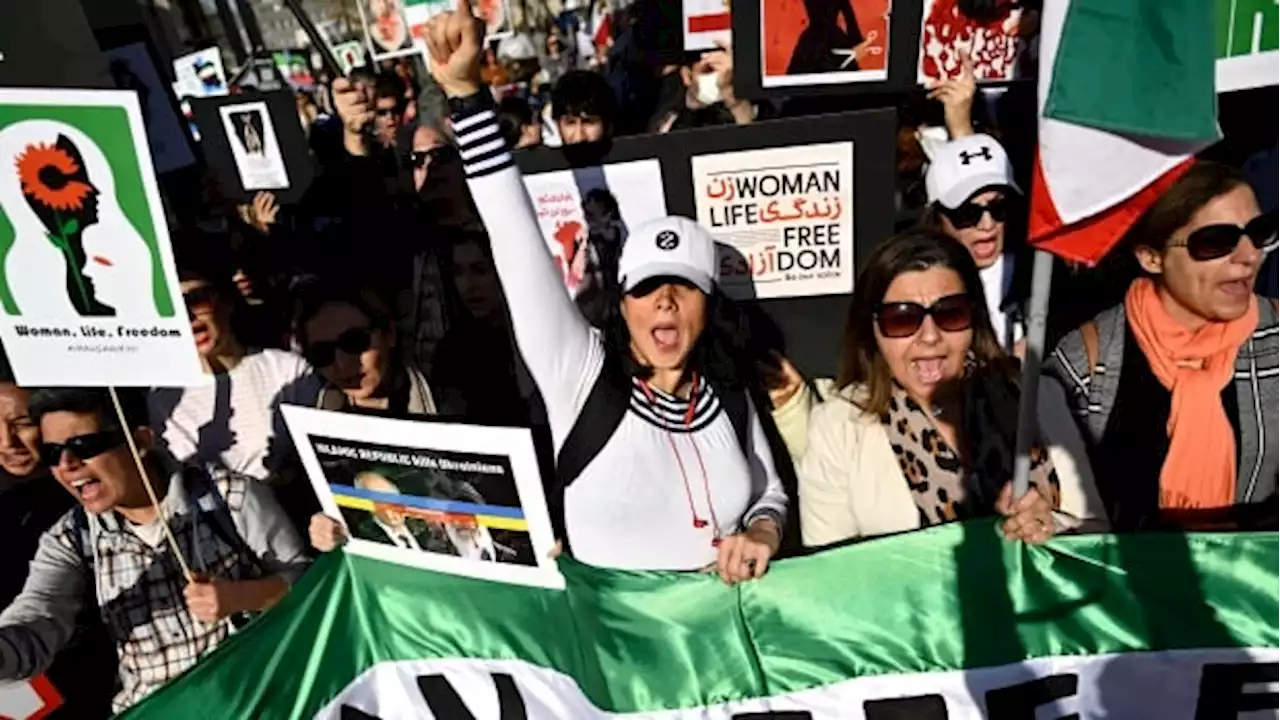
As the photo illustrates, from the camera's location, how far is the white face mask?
16.9ft

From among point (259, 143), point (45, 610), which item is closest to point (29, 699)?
point (45, 610)

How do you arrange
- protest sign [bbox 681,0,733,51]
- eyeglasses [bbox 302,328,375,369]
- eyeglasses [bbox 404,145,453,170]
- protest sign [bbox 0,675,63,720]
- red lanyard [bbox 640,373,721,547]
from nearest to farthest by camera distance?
red lanyard [bbox 640,373,721,547] → protest sign [bbox 0,675,63,720] → eyeglasses [bbox 302,328,375,369] → eyeglasses [bbox 404,145,453,170] → protest sign [bbox 681,0,733,51]

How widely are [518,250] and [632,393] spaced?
41cm

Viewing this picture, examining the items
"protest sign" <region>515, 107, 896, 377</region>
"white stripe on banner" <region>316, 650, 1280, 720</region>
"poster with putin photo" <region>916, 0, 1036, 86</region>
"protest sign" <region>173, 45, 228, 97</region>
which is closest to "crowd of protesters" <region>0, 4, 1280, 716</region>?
"protest sign" <region>515, 107, 896, 377</region>

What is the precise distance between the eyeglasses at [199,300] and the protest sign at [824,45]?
5.76 ft

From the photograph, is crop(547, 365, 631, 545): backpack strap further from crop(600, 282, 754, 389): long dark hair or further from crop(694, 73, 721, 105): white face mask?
crop(694, 73, 721, 105): white face mask

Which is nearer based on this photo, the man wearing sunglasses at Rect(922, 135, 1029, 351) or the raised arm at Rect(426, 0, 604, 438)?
the raised arm at Rect(426, 0, 604, 438)

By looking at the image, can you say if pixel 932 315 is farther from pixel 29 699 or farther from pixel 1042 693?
pixel 29 699

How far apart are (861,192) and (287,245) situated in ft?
9.09

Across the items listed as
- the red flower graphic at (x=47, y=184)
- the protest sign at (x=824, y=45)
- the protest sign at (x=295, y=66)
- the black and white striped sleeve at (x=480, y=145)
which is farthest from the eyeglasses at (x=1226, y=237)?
the protest sign at (x=295, y=66)

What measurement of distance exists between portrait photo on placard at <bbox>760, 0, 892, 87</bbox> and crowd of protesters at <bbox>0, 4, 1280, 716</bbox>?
1.63ft

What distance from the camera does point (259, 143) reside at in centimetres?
500

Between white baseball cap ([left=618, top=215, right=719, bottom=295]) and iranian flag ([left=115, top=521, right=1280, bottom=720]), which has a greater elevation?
white baseball cap ([left=618, top=215, right=719, bottom=295])

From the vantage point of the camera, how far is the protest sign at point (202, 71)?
8.35 meters
